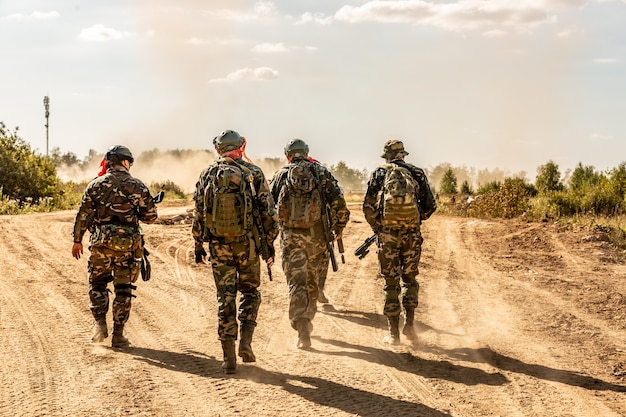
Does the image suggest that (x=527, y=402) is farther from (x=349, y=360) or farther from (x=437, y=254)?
(x=437, y=254)

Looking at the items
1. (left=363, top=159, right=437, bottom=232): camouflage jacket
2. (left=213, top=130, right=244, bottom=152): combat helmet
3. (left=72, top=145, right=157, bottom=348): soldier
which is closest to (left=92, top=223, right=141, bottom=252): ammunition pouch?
(left=72, top=145, right=157, bottom=348): soldier

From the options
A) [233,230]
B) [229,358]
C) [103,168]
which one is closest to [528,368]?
[229,358]

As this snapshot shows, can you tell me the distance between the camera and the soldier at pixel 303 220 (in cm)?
763

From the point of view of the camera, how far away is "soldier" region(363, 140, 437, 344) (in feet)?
24.9

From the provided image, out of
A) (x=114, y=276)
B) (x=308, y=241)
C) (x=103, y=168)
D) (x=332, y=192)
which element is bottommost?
(x=114, y=276)

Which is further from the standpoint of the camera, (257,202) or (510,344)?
(510,344)

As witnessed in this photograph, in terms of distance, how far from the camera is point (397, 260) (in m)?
7.77

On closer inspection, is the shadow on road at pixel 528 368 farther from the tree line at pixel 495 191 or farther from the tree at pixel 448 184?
the tree at pixel 448 184

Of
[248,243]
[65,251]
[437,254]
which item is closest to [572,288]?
[437,254]

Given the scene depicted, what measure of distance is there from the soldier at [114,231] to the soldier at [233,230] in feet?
3.50

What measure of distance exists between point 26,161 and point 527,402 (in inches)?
1027

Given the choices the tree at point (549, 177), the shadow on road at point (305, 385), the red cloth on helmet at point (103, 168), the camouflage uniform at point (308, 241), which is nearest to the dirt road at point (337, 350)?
the shadow on road at point (305, 385)

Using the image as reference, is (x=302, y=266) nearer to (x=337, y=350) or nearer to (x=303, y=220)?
(x=303, y=220)

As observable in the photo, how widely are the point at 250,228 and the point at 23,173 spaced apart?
23.3 m
